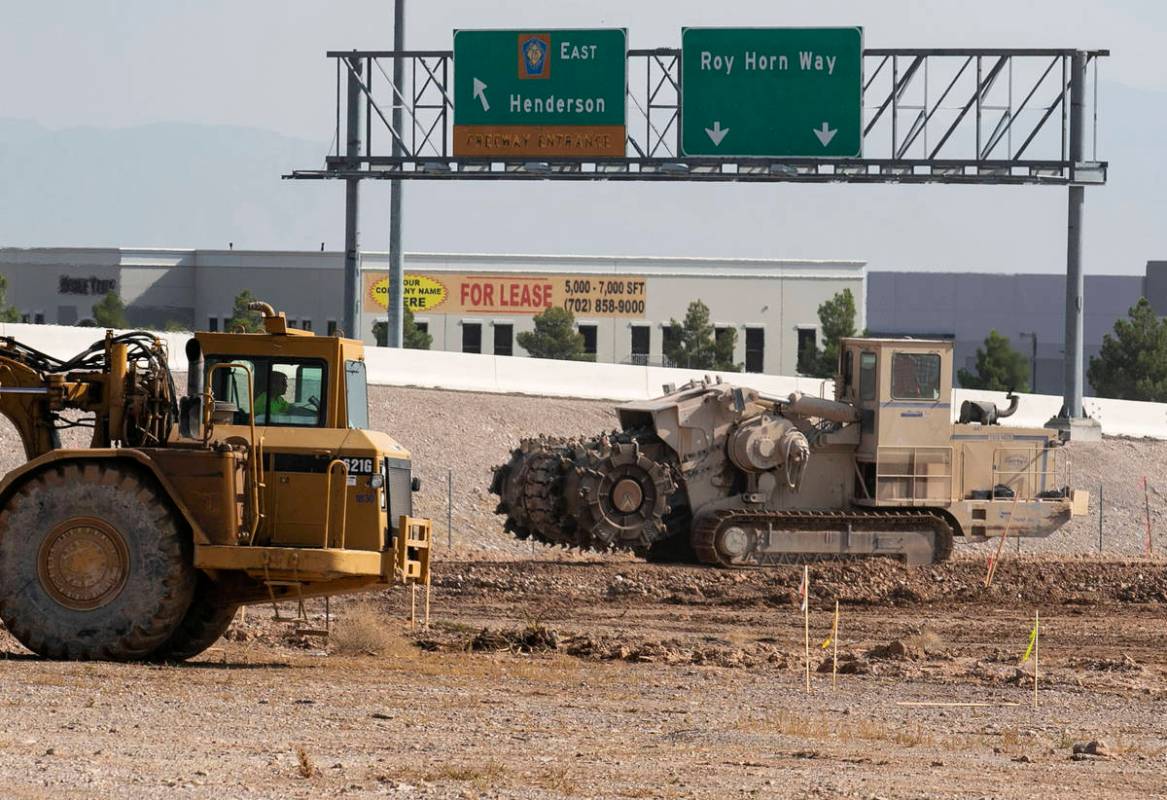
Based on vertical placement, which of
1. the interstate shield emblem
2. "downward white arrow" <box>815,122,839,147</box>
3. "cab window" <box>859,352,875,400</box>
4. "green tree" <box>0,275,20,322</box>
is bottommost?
"cab window" <box>859,352,875,400</box>

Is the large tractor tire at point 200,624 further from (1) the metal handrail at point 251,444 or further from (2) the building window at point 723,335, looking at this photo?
(2) the building window at point 723,335

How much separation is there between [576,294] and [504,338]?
3.82 meters

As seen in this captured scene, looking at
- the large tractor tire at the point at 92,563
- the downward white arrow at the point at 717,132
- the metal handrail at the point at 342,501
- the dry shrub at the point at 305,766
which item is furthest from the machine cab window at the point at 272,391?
the downward white arrow at the point at 717,132

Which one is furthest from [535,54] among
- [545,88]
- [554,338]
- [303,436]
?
[554,338]

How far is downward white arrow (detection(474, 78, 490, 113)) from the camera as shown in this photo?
137 feet

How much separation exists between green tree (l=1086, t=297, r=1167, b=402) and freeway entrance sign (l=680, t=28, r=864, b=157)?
30153 mm

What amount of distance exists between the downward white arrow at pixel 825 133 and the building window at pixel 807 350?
3604 centimetres

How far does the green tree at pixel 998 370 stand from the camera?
74.6 m

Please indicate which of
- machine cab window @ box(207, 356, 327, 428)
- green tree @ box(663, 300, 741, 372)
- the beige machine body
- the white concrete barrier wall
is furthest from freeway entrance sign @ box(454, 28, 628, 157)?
green tree @ box(663, 300, 741, 372)

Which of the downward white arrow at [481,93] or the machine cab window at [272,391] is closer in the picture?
the machine cab window at [272,391]

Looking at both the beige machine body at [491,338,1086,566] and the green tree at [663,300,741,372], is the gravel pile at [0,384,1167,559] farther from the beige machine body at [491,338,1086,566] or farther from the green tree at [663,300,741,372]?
the green tree at [663,300,741,372]

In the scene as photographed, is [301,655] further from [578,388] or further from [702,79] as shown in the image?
[578,388]

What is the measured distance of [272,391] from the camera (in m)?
17.1

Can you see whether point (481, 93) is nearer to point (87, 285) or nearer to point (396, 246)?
point (396, 246)
